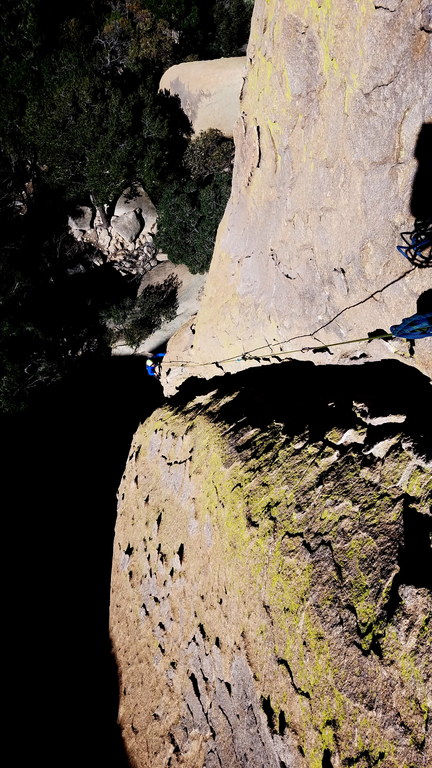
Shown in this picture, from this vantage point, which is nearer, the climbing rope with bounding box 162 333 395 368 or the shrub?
the climbing rope with bounding box 162 333 395 368

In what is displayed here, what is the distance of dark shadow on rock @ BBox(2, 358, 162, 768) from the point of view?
24.4 feet

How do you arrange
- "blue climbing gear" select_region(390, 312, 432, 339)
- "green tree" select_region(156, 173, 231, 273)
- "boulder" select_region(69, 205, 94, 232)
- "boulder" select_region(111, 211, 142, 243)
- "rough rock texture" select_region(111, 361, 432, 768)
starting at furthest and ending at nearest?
"boulder" select_region(69, 205, 94, 232) < "boulder" select_region(111, 211, 142, 243) < "green tree" select_region(156, 173, 231, 273) < "blue climbing gear" select_region(390, 312, 432, 339) < "rough rock texture" select_region(111, 361, 432, 768)

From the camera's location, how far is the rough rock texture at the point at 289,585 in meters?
3.09

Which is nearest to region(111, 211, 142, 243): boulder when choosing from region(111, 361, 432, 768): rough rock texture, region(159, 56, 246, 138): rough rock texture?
region(159, 56, 246, 138): rough rock texture

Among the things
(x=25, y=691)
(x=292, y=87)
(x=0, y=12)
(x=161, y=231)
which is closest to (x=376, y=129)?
(x=292, y=87)

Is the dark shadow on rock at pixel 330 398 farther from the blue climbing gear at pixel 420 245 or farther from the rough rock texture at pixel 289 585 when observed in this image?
the blue climbing gear at pixel 420 245

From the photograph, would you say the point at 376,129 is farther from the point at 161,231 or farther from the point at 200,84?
the point at 200,84

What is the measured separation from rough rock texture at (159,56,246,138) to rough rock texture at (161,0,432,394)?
19.8 m

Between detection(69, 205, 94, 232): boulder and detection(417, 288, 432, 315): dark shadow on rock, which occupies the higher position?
detection(69, 205, 94, 232): boulder

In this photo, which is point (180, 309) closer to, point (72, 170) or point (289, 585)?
point (72, 170)

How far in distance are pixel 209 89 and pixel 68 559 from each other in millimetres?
25381

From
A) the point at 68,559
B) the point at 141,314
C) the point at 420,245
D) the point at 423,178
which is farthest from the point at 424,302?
the point at 141,314

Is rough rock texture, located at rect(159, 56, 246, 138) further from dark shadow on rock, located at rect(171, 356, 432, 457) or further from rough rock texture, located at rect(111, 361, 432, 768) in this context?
rough rock texture, located at rect(111, 361, 432, 768)

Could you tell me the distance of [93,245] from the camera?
26578 mm
